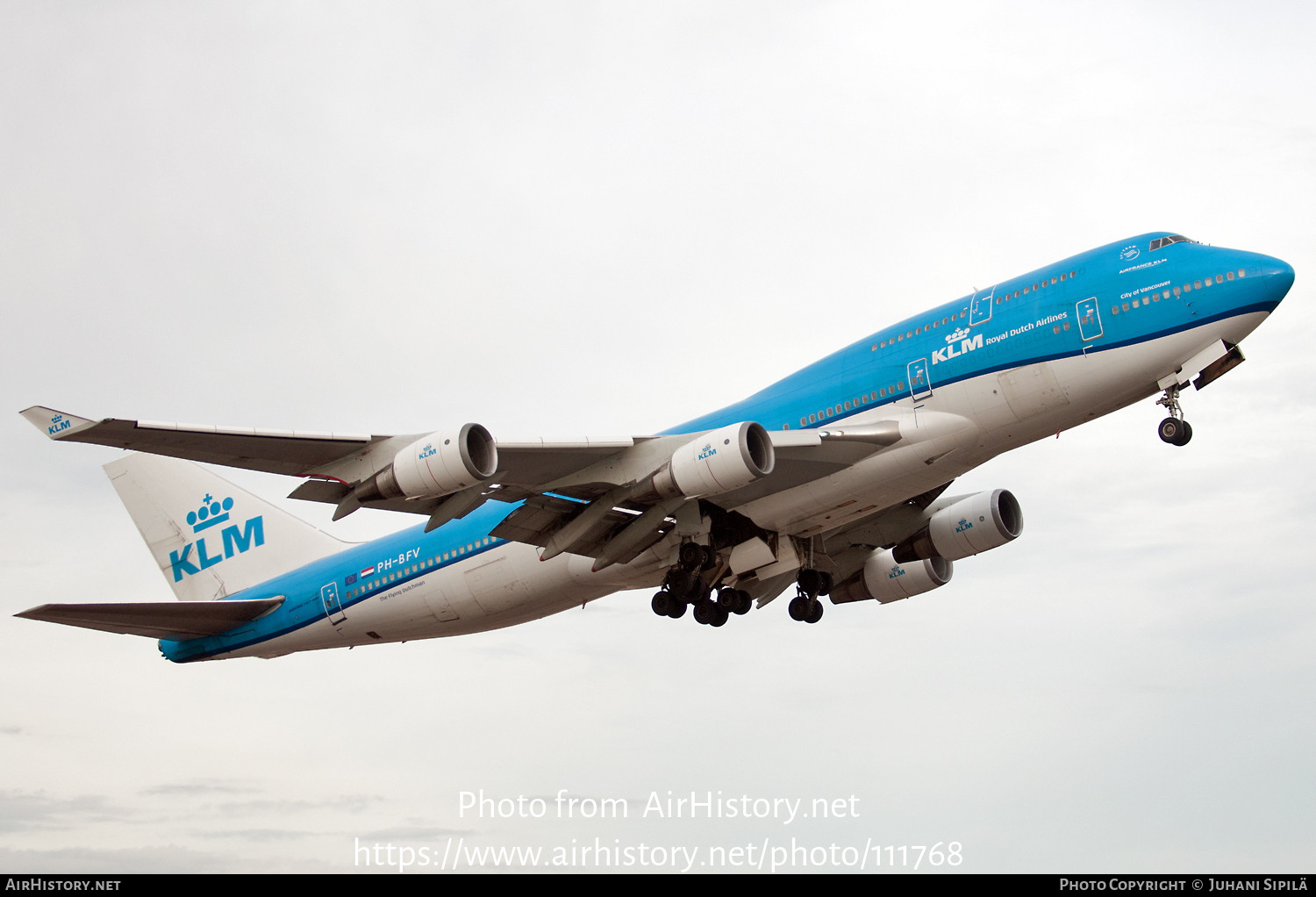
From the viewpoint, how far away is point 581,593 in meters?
26.1

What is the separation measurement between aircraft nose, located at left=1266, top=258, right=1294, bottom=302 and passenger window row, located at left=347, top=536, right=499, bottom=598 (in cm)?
1568

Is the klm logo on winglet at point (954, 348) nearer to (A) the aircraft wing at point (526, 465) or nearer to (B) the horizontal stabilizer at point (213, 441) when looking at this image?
(A) the aircraft wing at point (526, 465)

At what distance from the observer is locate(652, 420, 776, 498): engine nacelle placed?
19938 mm

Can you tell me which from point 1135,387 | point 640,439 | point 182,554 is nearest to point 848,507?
point 640,439

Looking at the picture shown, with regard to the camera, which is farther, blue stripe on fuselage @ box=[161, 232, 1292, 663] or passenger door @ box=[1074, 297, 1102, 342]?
passenger door @ box=[1074, 297, 1102, 342]

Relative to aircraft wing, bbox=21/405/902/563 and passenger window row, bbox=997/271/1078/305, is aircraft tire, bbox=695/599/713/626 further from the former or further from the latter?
passenger window row, bbox=997/271/1078/305

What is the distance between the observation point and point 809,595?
26969 millimetres

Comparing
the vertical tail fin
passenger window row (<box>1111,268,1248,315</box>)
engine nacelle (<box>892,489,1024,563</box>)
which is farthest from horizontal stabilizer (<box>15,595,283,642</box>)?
passenger window row (<box>1111,268,1248,315</box>)

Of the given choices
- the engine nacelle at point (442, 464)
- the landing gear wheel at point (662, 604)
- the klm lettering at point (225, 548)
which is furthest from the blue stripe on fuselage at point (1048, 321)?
the klm lettering at point (225, 548)

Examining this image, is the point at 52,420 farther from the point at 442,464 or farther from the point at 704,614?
the point at 704,614

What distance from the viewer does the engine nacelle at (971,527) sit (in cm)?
2622

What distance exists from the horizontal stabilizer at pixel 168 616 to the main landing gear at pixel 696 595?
11.1 metres

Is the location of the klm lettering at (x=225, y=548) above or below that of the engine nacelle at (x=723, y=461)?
above

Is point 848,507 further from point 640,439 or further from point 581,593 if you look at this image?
point 581,593
